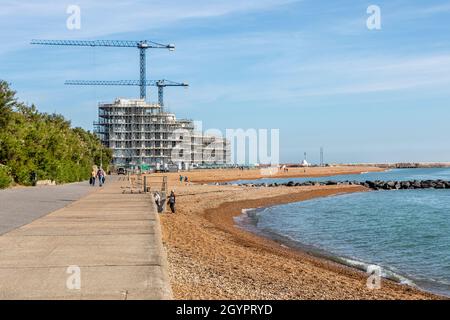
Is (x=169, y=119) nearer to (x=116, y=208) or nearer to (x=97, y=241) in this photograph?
(x=116, y=208)

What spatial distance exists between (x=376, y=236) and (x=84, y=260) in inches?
837

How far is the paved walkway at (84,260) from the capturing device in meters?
8.42

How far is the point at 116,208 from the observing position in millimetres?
24859

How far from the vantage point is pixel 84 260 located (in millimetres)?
11188

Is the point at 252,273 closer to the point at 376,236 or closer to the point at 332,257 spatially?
the point at 332,257

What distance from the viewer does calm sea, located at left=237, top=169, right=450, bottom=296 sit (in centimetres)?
1961

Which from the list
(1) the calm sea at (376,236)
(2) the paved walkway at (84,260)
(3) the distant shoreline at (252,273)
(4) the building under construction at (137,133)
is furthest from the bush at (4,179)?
(4) the building under construction at (137,133)

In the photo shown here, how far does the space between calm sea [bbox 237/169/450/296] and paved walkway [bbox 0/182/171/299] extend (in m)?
8.55

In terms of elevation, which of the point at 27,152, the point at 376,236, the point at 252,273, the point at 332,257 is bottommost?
the point at 376,236

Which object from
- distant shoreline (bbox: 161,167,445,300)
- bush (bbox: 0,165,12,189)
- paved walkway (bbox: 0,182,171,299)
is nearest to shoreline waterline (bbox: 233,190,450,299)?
distant shoreline (bbox: 161,167,445,300)

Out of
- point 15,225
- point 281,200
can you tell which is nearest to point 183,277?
point 15,225

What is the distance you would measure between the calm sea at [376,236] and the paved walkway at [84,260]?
28.0 feet

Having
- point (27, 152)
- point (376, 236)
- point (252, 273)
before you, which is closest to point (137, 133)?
point (27, 152)

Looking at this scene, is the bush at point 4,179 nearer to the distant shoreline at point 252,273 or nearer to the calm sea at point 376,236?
the calm sea at point 376,236
